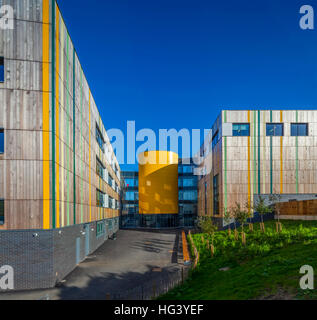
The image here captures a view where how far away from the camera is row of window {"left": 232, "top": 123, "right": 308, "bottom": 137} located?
41.3m

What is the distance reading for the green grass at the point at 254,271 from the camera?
10531mm

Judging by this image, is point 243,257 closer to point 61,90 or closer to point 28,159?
point 28,159

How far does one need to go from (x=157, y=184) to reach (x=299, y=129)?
104ft

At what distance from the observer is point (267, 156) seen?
1610 inches

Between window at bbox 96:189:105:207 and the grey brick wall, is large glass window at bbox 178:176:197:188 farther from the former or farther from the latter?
the grey brick wall

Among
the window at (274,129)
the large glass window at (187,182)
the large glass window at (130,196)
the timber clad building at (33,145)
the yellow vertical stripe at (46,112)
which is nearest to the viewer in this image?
the timber clad building at (33,145)

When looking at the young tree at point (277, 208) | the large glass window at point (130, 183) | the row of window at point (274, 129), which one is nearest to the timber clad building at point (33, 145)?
the young tree at point (277, 208)

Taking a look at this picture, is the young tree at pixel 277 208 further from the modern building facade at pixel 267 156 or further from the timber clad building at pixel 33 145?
the timber clad building at pixel 33 145

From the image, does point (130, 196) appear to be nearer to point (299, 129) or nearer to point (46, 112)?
point (299, 129)

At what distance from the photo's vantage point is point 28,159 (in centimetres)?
1602

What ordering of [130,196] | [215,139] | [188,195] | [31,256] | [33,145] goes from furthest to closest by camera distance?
1. [130,196]
2. [188,195]
3. [215,139]
4. [33,145]
5. [31,256]

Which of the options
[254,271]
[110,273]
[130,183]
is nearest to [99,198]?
[110,273]
